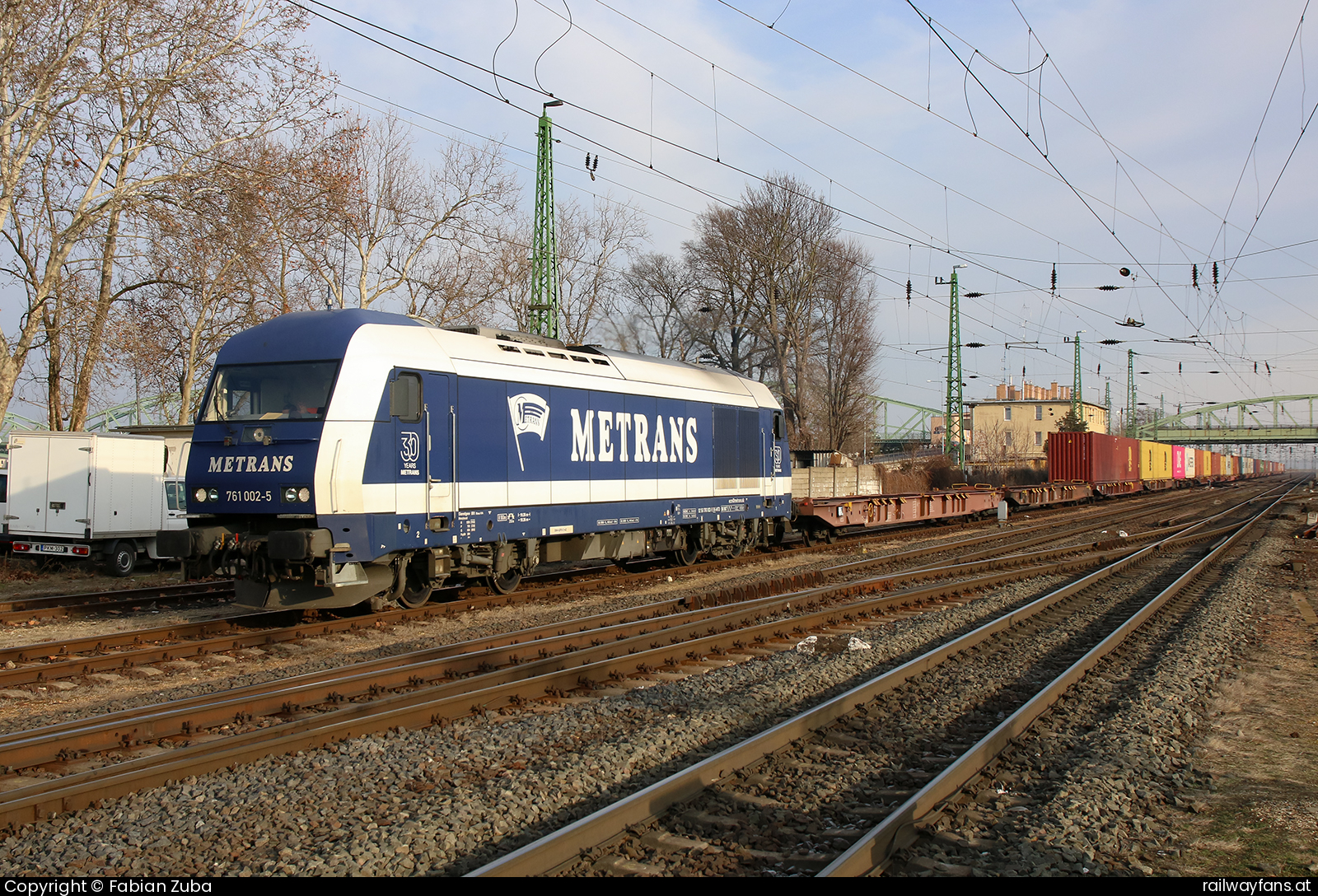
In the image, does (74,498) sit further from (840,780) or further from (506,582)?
(840,780)

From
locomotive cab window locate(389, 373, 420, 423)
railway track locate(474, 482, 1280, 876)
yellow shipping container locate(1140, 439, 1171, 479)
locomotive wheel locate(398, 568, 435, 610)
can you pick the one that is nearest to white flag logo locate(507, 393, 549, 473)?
locomotive cab window locate(389, 373, 420, 423)

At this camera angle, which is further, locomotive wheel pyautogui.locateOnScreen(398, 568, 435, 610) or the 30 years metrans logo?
locomotive wheel pyautogui.locateOnScreen(398, 568, 435, 610)

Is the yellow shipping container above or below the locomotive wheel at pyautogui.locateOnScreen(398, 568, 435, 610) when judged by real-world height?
above

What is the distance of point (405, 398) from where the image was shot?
1112cm

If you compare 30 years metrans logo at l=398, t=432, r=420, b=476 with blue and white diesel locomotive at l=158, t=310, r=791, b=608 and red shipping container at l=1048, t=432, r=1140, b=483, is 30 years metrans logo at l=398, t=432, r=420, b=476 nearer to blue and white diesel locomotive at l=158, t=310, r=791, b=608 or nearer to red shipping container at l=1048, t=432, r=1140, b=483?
blue and white diesel locomotive at l=158, t=310, r=791, b=608

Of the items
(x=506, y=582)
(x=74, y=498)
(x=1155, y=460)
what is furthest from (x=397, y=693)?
(x=1155, y=460)

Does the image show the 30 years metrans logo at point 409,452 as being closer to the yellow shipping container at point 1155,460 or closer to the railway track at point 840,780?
the railway track at point 840,780

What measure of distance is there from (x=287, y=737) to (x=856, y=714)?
171 inches

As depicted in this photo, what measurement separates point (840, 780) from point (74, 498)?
17682 mm

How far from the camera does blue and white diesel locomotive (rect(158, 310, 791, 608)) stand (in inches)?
409

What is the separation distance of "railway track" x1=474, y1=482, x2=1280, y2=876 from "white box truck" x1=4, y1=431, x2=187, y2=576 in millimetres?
15593

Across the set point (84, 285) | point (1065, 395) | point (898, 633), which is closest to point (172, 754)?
point (898, 633)

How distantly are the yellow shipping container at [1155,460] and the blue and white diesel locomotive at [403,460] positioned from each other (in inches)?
1873

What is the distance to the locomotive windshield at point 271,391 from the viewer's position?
1048 cm
